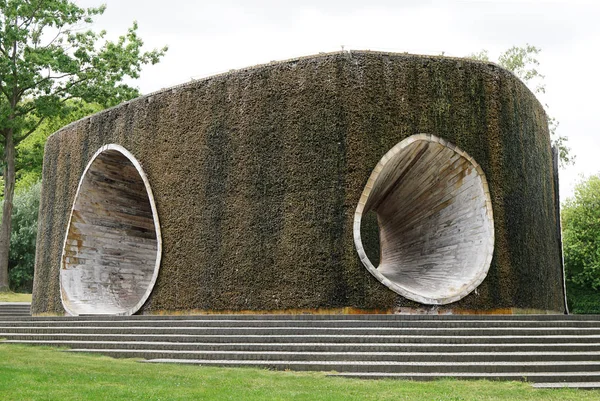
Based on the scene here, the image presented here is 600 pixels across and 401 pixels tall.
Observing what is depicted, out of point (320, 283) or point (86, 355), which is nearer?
point (86, 355)

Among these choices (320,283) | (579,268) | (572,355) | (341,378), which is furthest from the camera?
(579,268)

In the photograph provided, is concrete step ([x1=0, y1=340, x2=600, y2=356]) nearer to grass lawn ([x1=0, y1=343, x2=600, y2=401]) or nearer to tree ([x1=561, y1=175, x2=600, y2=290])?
grass lawn ([x1=0, y1=343, x2=600, y2=401])

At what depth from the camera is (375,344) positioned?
7867 mm

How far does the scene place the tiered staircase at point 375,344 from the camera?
278 inches

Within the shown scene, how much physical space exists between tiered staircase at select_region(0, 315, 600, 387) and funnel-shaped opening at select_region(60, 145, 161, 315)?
416 cm

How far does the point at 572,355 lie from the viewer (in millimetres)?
7535

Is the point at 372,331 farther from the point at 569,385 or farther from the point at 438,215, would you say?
the point at 438,215

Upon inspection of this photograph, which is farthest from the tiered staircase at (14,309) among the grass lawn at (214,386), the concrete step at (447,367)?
the concrete step at (447,367)

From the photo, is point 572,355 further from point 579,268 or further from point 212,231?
point 579,268

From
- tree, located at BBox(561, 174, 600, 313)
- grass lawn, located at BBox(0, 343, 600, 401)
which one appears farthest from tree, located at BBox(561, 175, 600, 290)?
grass lawn, located at BBox(0, 343, 600, 401)

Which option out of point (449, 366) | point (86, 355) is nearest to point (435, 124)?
point (449, 366)

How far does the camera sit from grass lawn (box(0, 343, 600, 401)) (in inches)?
215

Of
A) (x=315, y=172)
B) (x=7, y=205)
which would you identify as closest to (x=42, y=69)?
(x=7, y=205)

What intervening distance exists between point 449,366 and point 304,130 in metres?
5.64
